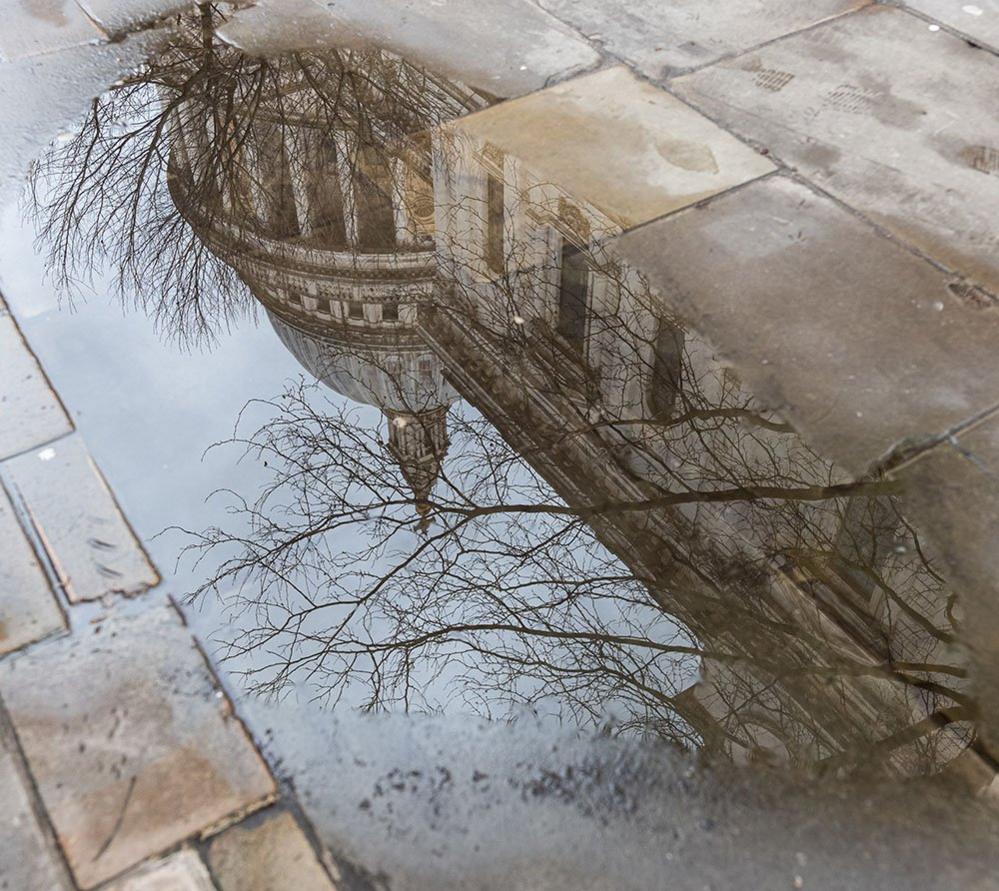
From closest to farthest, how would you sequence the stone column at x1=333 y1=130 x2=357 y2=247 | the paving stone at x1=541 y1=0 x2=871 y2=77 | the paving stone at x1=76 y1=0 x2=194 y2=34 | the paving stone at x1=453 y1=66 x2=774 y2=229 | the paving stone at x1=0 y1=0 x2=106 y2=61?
the stone column at x1=333 y1=130 x2=357 y2=247
the paving stone at x1=453 y1=66 x2=774 y2=229
the paving stone at x1=541 y1=0 x2=871 y2=77
the paving stone at x1=0 y1=0 x2=106 y2=61
the paving stone at x1=76 y1=0 x2=194 y2=34

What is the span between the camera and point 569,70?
8.09 meters

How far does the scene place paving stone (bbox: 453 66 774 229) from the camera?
22.6 feet

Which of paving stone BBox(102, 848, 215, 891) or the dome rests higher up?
the dome

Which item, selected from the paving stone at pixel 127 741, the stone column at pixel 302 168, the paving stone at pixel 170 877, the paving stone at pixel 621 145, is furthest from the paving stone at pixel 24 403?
the paving stone at pixel 621 145

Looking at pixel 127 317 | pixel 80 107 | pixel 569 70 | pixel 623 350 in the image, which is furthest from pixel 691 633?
pixel 80 107

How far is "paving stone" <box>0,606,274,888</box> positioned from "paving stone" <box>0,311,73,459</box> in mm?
1320

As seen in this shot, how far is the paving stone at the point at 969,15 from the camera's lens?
8.45 metres

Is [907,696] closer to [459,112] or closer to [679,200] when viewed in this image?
[679,200]

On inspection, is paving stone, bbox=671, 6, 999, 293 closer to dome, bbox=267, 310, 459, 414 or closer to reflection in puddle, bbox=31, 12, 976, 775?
reflection in puddle, bbox=31, 12, 976, 775

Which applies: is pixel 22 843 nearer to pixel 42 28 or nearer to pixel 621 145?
pixel 621 145

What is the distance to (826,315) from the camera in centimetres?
608

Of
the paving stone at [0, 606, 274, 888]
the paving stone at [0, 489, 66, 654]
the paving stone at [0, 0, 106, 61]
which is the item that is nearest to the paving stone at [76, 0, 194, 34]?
the paving stone at [0, 0, 106, 61]

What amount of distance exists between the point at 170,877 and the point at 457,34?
6775mm

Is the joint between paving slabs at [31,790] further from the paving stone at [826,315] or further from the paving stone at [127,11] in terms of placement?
the paving stone at [127,11]
